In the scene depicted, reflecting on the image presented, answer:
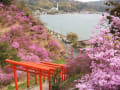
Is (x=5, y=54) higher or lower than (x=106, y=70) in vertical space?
lower

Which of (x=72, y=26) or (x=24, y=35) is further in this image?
(x=72, y=26)

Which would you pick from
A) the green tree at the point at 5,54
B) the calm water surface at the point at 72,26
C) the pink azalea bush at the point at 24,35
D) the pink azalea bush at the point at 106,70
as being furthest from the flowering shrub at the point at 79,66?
the calm water surface at the point at 72,26

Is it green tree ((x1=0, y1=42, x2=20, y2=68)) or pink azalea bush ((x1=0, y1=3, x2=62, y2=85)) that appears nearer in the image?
green tree ((x1=0, y1=42, x2=20, y2=68))

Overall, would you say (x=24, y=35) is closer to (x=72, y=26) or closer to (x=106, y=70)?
(x=106, y=70)

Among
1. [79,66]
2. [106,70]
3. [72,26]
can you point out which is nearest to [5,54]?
[79,66]

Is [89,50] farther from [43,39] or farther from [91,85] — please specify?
[43,39]

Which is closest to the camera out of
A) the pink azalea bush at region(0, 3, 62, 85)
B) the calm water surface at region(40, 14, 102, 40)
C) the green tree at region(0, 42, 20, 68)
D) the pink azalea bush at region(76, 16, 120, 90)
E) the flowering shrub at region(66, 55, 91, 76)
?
the pink azalea bush at region(76, 16, 120, 90)

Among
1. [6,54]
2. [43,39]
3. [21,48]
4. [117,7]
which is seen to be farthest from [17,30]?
[117,7]

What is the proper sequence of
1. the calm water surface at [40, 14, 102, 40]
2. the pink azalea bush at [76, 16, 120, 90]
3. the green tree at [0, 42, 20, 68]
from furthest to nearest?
the calm water surface at [40, 14, 102, 40], the green tree at [0, 42, 20, 68], the pink azalea bush at [76, 16, 120, 90]

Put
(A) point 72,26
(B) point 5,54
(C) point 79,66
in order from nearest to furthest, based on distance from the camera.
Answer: (C) point 79,66 → (B) point 5,54 → (A) point 72,26

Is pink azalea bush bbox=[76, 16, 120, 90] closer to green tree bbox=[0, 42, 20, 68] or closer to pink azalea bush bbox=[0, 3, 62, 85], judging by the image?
green tree bbox=[0, 42, 20, 68]

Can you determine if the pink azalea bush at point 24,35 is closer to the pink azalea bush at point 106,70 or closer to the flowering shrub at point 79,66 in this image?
the flowering shrub at point 79,66

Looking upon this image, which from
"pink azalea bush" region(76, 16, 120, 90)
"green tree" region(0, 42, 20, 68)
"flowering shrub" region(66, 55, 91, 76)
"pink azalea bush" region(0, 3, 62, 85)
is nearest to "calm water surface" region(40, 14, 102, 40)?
"pink azalea bush" region(0, 3, 62, 85)

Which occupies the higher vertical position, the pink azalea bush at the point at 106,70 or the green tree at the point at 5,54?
the pink azalea bush at the point at 106,70
